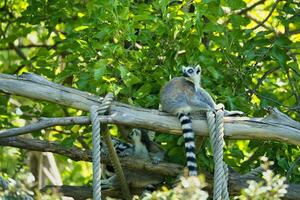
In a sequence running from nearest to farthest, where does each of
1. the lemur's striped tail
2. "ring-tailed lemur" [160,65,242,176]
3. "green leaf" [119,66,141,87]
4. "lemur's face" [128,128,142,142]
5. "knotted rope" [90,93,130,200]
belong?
"knotted rope" [90,93,130,200], the lemur's striped tail, "ring-tailed lemur" [160,65,242,176], "green leaf" [119,66,141,87], "lemur's face" [128,128,142,142]

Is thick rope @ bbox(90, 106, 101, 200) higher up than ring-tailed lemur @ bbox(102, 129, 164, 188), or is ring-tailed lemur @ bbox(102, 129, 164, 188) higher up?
ring-tailed lemur @ bbox(102, 129, 164, 188)

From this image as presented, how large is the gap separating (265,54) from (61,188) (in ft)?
6.79

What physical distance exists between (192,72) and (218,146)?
1187 millimetres

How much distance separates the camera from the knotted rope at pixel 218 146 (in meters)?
5.26

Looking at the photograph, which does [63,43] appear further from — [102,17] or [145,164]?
[145,164]

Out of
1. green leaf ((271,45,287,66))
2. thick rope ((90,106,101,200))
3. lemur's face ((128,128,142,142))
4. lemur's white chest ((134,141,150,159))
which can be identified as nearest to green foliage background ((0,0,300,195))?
green leaf ((271,45,287,66))

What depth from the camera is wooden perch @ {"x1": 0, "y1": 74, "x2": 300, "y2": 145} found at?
5367mm

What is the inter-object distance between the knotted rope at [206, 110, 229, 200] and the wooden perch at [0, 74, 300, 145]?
0.34 feet

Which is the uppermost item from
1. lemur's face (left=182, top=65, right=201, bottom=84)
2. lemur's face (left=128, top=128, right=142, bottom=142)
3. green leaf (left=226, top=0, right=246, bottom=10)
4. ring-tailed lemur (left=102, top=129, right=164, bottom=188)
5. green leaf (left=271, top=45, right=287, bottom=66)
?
green leaf (left=226, top=0, right=246, bottom=10)

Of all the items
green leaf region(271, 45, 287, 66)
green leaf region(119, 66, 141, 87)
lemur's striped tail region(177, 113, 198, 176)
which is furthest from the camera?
green leaf region(271, 45, 287, 66)

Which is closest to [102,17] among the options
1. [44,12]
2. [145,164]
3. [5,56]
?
[145,164]

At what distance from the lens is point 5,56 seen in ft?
31.6

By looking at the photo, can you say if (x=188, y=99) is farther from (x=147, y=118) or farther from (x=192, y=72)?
(x=147, y=118)

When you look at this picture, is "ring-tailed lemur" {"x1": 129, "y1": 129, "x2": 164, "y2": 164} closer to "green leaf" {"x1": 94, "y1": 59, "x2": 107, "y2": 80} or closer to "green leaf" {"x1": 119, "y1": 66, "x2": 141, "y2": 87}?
"green leaf" {"x1": 119, "y1": 66, "x2": 141, "y2": 87}
